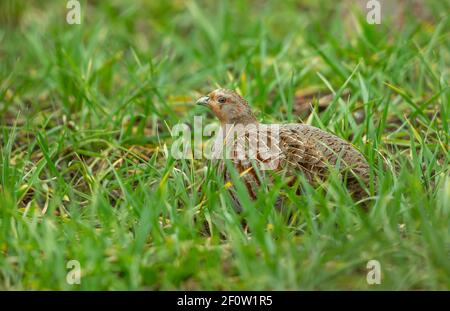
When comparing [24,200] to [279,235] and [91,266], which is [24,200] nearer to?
[91,266]

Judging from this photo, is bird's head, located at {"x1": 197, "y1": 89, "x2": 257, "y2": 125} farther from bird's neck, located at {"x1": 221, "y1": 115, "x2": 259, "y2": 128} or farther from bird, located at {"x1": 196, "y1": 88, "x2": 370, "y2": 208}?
bird, located at {"x1": 196, "y1": 88, "x2": 370, "y2": 208}

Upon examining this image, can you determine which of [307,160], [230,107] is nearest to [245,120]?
[230,107]

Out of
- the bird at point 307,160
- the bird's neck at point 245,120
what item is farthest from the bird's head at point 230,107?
the bird at point 307,160

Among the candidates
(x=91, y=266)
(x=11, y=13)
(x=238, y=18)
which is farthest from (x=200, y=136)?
(x=11, y=13)

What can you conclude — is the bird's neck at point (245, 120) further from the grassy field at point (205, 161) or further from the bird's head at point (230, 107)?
the grassy field at point (205, 161)

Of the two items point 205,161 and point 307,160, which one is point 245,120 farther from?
point 307,160

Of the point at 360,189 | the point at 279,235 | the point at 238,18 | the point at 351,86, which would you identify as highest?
the point at 238,18

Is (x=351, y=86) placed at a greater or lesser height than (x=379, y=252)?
greater
